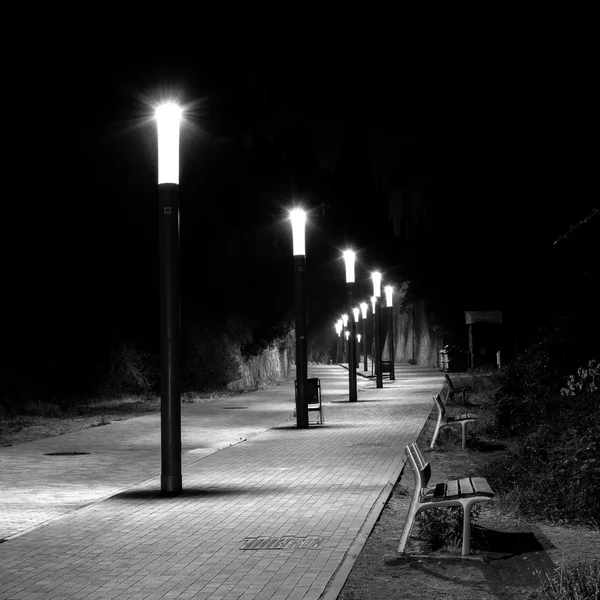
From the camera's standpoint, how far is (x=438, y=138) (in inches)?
1324

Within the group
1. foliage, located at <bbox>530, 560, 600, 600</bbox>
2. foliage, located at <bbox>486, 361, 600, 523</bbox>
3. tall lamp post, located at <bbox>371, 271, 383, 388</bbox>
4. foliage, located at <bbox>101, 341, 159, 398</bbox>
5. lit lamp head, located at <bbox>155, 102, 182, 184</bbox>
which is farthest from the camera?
tall lamp post, located at <bbox>371, 271, 383, 388</bbox>

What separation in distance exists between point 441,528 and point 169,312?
14.7 feet

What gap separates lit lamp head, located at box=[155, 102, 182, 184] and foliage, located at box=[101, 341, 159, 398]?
2005cm

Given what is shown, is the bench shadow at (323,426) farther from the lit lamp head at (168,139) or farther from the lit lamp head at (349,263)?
the lit lamp head at (349,263)

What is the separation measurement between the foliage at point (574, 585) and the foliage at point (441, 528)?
4.90ft

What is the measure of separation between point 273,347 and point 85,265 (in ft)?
64.9

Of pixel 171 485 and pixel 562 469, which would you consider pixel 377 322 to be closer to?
pixel 171 485

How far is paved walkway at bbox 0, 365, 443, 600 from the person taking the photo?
6.67 m

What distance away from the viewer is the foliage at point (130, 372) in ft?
102

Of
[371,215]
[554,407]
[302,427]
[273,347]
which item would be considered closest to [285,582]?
[554,407]

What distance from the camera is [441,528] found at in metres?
7.88

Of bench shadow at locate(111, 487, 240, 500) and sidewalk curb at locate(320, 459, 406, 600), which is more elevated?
bench shadow at locate(111, 487, 240, 500)

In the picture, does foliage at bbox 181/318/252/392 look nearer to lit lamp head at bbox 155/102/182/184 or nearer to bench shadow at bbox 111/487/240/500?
bench shadow at bbox 111/487/240/500

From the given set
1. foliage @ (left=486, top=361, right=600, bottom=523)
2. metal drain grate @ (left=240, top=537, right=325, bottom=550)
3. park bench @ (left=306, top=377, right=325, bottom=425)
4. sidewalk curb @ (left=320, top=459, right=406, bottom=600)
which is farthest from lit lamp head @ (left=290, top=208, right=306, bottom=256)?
metal drain grate @ (left=240, top=537, right=325, bottom=550)
